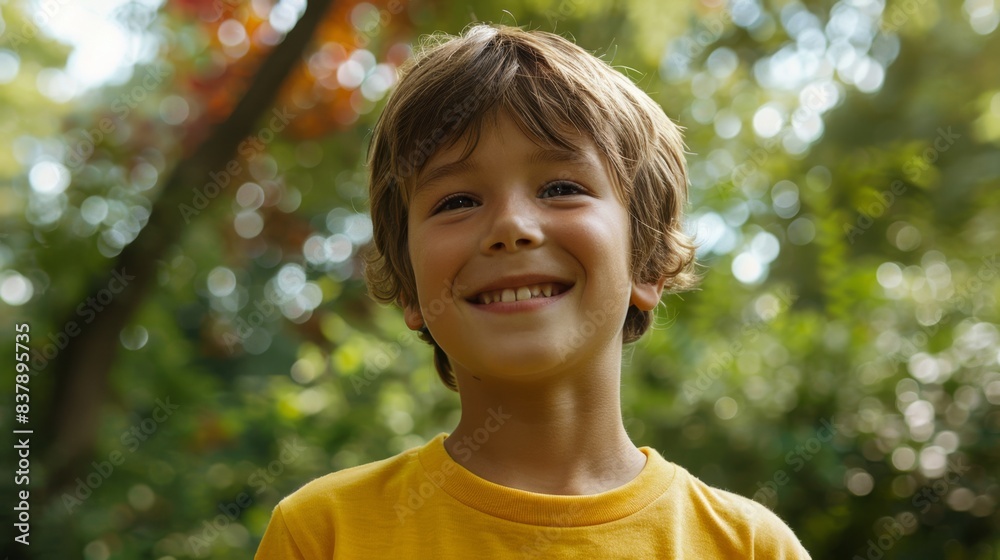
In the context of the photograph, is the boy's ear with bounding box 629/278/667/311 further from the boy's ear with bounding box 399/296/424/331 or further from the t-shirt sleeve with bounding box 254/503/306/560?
the t-shirt sleeve with bounding box 254/503/306/560

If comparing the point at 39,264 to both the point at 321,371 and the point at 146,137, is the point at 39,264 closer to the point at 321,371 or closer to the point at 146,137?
the point at 146,137

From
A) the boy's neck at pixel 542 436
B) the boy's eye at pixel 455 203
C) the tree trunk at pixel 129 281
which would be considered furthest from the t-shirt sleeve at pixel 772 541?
the tree trunk at pixel 129 281

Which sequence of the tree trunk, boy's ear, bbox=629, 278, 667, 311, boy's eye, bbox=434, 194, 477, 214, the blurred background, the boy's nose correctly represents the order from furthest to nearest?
1. the tree trunk
2. the blurred background
3. boy's ear, bbox=629, 278, 667, 311
4. boy's eye, bbox=434, 194, 477, 214
5. the boy's nose

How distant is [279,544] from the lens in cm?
180

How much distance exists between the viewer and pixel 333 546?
1.81 meters

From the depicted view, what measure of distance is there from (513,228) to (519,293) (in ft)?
0.40

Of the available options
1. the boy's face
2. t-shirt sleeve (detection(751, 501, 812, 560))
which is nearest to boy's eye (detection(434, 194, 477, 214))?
the boy's face

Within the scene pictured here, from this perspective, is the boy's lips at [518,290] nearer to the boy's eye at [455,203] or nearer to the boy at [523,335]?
the boy at [523,335]

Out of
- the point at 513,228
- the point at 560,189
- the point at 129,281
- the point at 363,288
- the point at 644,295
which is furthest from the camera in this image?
the point at 363,288

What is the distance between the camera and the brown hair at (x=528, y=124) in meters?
1.85

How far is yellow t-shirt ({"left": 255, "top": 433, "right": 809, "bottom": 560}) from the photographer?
175cm

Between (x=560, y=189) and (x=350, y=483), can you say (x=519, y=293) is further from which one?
(x=350, y=483)

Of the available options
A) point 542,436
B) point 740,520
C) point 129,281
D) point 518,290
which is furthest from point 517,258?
point 129,281

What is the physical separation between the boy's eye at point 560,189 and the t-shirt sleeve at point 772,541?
0.73m
